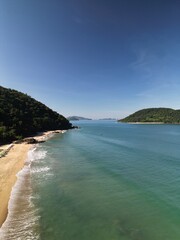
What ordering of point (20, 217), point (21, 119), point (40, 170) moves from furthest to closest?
point (21, 119) < point (40, 170) < point (20, 217)

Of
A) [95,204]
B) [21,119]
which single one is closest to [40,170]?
[95,204]

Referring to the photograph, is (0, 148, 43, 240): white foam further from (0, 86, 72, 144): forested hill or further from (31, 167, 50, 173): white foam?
(0, 86, 72, 144): forested hill

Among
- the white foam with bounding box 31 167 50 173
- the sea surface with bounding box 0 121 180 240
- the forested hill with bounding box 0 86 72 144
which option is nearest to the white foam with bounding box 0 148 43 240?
the sea surface with bounding box 0 121 180 240

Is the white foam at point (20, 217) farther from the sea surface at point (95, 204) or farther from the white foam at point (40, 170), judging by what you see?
the white foam at point (40, 170)

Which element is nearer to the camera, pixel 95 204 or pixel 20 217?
pixel 20 217

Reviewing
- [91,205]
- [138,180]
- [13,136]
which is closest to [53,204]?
[91,205]

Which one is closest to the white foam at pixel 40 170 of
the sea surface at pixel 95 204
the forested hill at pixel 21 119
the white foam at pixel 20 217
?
the sea surface at pixel 95 204

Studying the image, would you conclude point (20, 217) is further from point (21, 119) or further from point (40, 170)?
point (21, 119)

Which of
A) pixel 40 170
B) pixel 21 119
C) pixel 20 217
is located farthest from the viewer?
pixel 21 119
